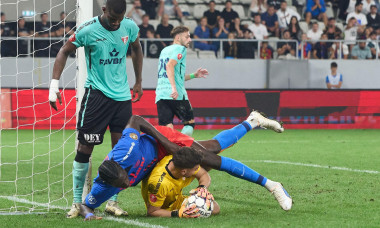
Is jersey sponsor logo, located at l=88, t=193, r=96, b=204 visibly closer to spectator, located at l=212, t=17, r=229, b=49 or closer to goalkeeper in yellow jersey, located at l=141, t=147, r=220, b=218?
goalkeeper in yellow jersey, located at l=141, t=147, r=220, b=218

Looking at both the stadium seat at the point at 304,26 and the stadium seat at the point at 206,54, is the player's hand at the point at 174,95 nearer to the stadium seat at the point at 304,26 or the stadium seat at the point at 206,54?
the stadium seat at the point at 206,54

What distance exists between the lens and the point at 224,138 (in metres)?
7.45

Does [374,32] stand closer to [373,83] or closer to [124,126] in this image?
[373,83]

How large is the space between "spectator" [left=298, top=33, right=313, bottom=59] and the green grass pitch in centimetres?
645

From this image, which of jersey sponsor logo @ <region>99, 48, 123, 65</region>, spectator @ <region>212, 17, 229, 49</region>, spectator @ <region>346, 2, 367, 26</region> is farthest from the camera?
spectator @ <region>346, 2, 367, 26</region>

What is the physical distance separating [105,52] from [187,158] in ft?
4.74

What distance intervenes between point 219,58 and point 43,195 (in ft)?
45.0

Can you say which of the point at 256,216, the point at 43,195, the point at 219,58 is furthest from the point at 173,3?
the point at 256,216

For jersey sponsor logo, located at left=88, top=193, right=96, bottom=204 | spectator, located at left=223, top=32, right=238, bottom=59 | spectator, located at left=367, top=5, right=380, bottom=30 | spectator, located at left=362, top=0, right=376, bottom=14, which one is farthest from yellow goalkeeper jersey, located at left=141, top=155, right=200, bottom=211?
spectator, located at left=362, top=0, right=376, bottom=14

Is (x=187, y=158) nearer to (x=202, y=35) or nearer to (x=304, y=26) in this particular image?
(x=202, y=35)

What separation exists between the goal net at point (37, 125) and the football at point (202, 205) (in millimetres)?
1610

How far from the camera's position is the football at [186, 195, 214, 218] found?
6547 mm

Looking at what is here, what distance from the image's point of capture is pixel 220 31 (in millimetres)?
21234

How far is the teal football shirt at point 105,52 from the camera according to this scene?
686 centimetres
